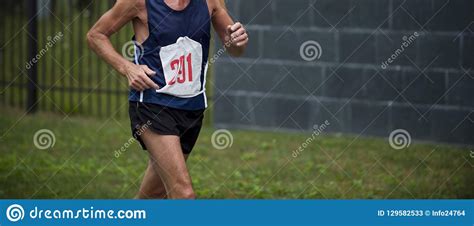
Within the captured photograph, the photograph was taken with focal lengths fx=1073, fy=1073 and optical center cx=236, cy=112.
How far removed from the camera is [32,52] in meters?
11.9

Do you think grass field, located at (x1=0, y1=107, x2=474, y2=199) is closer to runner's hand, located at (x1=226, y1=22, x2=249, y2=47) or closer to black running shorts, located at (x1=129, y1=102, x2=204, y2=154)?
black running shorts, located at (x1=129, y1=102, x2=204, y2=154)

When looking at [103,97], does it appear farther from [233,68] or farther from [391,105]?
[391,105]

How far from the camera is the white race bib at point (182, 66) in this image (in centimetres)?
595

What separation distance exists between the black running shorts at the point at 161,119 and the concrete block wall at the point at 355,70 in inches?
116

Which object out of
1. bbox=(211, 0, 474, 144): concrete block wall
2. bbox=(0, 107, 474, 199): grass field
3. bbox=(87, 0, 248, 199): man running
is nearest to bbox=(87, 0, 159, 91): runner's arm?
bbox=(87, 0, 248, 199): man running

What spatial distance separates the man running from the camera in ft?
19.5

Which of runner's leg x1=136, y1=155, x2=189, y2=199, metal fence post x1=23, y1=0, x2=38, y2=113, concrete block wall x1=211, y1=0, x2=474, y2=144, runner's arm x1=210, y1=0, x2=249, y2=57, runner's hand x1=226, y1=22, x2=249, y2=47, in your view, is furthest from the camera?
metal fence post x1=23, y1=0, x2=38, y2=113

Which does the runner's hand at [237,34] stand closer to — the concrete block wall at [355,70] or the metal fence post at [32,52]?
the concrete block wall at [355,70]

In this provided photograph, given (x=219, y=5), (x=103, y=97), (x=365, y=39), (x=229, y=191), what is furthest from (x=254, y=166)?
(x=103, y=97)

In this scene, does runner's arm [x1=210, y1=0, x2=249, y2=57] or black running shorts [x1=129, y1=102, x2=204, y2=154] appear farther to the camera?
runner's arm [x1=210, y1=0, x2=249, y2=57]

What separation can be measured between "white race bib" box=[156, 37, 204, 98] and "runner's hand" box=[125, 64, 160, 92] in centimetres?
7

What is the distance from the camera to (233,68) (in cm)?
1081

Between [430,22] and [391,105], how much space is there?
111 cm

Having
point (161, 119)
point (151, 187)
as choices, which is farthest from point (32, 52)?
point (161, 119)
